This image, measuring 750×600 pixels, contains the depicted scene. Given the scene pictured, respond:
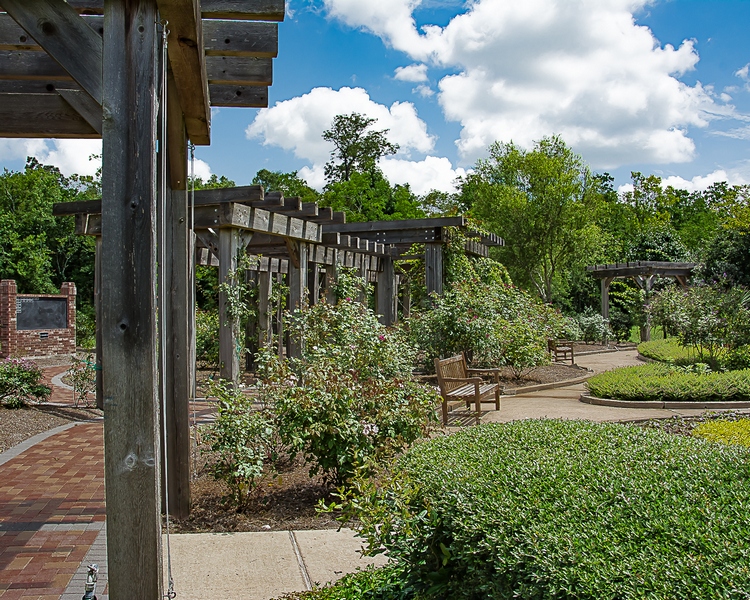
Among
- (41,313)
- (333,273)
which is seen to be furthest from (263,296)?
(41,313)

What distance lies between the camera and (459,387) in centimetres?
913

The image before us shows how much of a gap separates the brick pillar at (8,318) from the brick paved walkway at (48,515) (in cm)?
1416

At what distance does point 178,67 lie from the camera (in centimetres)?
329

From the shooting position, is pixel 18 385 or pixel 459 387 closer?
pixel 459 387

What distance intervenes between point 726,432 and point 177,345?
198 inches

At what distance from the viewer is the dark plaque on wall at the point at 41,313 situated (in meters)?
20.1

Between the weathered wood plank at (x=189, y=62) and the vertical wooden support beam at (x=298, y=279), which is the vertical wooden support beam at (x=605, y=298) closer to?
the vertical wooden support beam at (x=298, y=279)

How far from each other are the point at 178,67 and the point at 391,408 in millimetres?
2764

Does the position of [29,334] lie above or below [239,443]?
above

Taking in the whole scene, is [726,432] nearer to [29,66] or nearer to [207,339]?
[29,66]

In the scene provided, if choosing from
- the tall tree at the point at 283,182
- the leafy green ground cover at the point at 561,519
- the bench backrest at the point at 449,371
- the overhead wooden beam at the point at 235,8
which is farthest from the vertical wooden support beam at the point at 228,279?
the tall tree at the point at 283,182

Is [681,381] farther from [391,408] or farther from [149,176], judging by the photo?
[149,176]

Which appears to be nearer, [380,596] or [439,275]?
[380,596]

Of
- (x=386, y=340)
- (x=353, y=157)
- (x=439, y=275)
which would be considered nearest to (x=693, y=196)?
(x=353, y=157)
